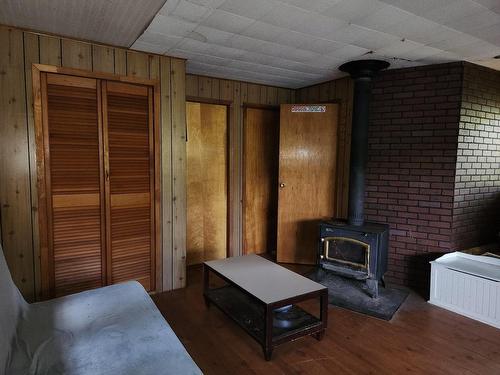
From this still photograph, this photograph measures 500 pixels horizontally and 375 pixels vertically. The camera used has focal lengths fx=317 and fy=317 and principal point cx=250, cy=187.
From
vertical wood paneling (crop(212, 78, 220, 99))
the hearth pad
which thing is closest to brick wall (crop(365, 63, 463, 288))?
the hearth pad

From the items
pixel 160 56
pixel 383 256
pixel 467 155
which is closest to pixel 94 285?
pixel 160 56

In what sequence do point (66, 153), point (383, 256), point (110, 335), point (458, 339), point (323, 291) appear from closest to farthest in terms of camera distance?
point (110, 335), point (323, 291), point (458, 339), point (66, 153), point (383, 256)

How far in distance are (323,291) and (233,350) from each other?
0.73m

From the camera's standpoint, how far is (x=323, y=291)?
2148 mm

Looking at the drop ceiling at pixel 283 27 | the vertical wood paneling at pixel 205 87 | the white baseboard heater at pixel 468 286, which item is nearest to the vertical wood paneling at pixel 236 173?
the vertical wood paneling at pixel 205 87

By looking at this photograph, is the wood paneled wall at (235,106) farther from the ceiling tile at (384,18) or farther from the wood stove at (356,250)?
the ceiling tile at (384,18)

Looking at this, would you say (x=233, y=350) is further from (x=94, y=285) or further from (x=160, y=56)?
(x=160, y=56)

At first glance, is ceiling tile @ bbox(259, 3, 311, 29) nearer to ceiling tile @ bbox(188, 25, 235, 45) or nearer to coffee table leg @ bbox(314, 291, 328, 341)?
ceiling tile @ bbox(188, 25, 235, 45)

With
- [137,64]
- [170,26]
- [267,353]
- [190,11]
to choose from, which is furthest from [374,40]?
[267,353]

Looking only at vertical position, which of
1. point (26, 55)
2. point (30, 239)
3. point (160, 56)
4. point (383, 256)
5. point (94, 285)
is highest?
point (160, 56)

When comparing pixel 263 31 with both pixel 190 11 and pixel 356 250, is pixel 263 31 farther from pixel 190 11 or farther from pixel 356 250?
pixel 356 250

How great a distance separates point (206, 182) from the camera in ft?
12.6

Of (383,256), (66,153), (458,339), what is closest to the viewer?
(458,339)

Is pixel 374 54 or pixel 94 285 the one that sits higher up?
pixel 374 54
